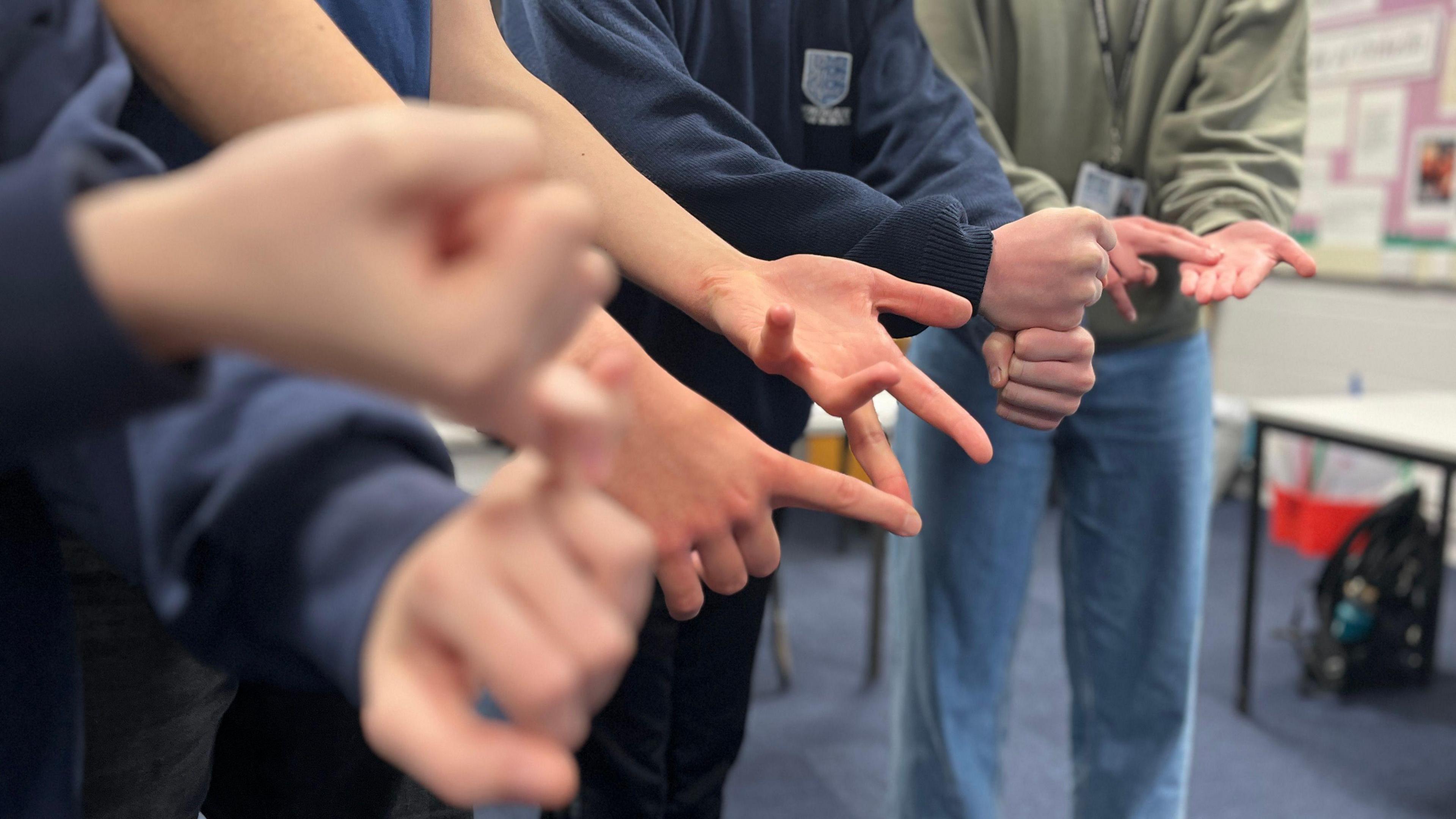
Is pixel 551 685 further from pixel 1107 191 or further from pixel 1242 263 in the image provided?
pixel 1107 191

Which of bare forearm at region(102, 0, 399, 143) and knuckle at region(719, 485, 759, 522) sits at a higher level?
bare forearm at region(102, 0, 399, 143)

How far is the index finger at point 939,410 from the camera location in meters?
0.67

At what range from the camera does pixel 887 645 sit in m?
2.93

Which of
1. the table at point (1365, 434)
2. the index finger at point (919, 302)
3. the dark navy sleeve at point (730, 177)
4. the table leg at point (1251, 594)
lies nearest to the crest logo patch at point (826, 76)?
the dark navy sleeve at point (730, 177)

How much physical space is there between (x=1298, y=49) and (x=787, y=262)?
1.08m

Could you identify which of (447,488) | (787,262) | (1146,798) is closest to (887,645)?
(1146,798)

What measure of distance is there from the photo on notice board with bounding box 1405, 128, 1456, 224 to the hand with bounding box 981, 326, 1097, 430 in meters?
3.37

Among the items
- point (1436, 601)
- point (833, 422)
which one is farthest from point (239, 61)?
point (1436, 601)

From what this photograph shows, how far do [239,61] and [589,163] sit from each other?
306 mm

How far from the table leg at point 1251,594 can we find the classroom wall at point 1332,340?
159 centimetres

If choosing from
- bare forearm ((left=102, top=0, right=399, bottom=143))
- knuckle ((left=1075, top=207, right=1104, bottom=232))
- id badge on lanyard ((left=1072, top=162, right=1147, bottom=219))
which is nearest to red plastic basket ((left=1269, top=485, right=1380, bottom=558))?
id badge on lanyard ((left=1072, top=162, right=1147, bottom=219))

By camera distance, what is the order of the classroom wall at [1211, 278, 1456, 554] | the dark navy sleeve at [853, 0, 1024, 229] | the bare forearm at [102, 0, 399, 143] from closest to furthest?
the bare forearm at [102, 0, 399, 143]
the dark navy sleeve at [853, 0, 1024, 229]
the classroom wall at [1211, 278, 1456, 554]

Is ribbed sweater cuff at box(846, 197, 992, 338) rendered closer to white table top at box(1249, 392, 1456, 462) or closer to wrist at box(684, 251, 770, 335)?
wrist at box(684, 251, 770, 335)

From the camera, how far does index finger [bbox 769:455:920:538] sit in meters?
0.55
